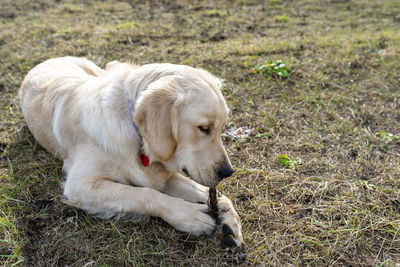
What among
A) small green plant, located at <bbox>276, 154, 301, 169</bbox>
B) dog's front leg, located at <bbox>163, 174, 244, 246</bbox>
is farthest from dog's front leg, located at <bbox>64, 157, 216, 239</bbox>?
small green plant, located at <bbox>276, 154, 301, 169</bbox>

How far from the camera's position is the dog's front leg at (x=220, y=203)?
257cm

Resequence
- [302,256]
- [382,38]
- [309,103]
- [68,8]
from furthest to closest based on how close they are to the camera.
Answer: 1. [68,8]
2. [382,38]
3. [309,103]
4. [302,256]

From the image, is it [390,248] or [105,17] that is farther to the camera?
[105,17]

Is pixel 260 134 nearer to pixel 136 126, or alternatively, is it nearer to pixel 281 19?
pixel 136 126

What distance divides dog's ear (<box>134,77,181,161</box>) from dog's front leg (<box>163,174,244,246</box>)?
60 cm

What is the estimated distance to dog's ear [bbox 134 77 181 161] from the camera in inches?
99.1

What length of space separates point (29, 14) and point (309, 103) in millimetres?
6743

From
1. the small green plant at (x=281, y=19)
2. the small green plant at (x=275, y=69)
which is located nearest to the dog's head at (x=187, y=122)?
the small green plant at (x=275, y=69)

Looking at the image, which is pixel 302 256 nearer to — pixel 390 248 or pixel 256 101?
pixel 390 248

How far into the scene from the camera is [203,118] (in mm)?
2543

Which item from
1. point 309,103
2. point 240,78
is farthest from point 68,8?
point 309,103

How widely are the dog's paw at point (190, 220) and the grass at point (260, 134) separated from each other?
8cm

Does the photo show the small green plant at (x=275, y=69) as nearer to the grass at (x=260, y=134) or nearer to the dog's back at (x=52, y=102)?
the grass at (x=260, y=134)

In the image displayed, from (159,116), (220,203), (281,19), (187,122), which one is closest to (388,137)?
(220,203)
